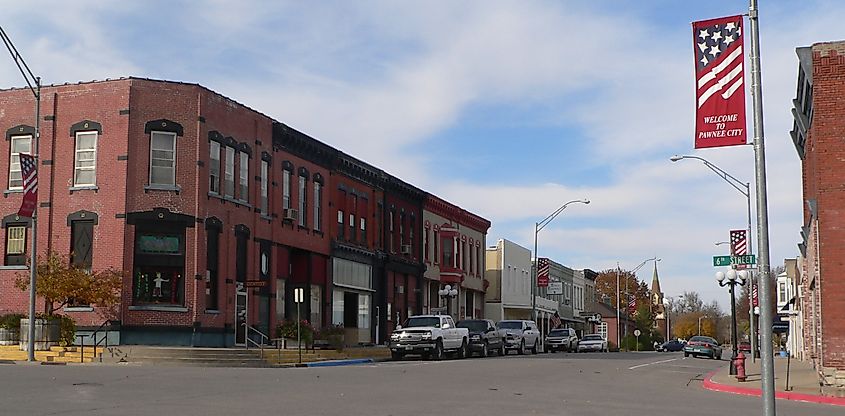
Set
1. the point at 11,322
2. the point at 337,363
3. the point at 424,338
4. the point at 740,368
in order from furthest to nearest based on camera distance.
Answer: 1. the point at 424,338
2. the point at 337,363
3. the point at 11,322
4. the point at 740,368

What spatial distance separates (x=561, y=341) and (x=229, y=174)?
32.6 meters

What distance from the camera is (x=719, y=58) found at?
13641mm

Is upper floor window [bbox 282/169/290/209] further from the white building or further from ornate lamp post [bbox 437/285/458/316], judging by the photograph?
the white building

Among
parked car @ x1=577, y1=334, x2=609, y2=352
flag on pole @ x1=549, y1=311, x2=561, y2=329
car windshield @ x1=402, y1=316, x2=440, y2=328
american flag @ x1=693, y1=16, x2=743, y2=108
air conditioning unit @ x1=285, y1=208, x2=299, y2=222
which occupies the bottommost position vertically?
parked car @ x1=577, y1=334, x2=609, y2=352

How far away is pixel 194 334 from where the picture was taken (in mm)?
35594

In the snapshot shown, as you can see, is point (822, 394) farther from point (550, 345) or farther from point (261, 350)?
point (550, 345)

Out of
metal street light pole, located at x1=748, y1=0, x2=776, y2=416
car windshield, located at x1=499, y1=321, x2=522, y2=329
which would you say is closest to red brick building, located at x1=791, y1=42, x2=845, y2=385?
metal street light pole, located at x1=748, y1=0, x2=776, y2=416

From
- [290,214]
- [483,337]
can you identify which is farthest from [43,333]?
[483,337]

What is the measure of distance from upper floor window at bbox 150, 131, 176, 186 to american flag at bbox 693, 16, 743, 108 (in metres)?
25.9

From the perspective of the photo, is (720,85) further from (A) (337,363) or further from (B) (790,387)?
(A) (337,363)

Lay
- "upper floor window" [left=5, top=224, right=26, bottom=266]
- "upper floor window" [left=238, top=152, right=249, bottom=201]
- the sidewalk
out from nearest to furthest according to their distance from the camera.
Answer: the sidewalk < "upper floor window" [left=5, top=224, right=26, bottom=266] < "upper floor window" [left=238, top=152, right=249, bottom=201]

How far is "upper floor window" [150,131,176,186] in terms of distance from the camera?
36062 millimetres

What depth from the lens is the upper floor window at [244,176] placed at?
39531 millimetres

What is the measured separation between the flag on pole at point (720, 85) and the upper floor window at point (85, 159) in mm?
27425
